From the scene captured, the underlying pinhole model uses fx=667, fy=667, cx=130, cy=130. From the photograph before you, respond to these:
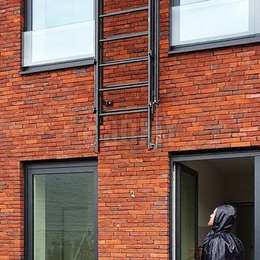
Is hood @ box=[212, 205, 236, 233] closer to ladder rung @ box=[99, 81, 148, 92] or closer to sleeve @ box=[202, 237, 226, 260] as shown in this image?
sleeve @ box=[202, 237, 226, 260]

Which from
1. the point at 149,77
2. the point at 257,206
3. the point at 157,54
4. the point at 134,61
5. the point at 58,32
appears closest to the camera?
the point at 257,206

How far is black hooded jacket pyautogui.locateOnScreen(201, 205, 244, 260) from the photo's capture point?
710cm

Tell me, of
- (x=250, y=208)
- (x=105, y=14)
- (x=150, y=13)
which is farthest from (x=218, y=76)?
(x=250, y=208)

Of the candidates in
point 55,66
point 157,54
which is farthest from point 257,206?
point 55,66

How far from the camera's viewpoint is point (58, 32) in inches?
366

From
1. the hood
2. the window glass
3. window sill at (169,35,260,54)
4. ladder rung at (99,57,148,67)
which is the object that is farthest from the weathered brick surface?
the hood

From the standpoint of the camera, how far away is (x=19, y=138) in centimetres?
923

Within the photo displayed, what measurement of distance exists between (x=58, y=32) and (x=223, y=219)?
146 inches

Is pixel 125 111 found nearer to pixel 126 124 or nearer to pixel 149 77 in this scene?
pixel 126 124

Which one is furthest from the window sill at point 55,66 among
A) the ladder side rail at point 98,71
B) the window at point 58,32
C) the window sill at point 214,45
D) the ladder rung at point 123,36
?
the window sill at point 214,45

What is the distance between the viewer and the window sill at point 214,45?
7.84m

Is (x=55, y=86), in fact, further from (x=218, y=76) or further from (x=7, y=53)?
(x=218, y=76)

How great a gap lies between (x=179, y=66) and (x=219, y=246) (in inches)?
91.7

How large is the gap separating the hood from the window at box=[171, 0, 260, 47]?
2136mm
